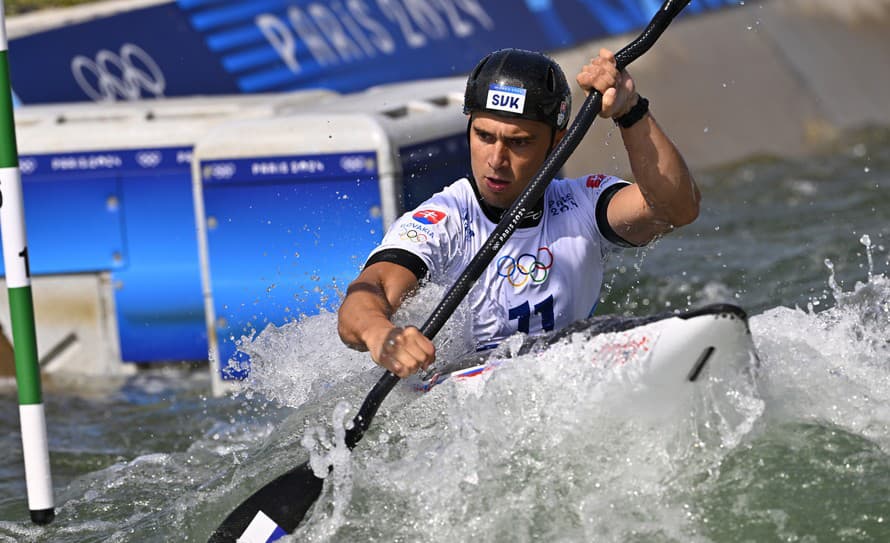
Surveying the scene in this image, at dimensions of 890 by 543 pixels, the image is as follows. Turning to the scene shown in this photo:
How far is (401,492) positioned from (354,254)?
2176 mm

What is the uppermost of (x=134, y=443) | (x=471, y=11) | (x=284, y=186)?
(x=471, y=11)

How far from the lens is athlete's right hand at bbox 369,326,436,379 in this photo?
3.80 metres

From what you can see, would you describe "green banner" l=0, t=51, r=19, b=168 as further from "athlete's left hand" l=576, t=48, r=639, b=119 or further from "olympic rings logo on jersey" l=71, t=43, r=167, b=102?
"olympic rings logo on jersey" l=71, t=43, r=167, b=102

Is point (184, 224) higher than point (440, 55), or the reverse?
point (440, 55)

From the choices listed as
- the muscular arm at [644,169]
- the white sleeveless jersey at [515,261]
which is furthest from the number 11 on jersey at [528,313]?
the muscular arm at [644,169]

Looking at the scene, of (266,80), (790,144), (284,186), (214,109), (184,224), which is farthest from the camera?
(790,144)

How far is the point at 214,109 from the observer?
810cm

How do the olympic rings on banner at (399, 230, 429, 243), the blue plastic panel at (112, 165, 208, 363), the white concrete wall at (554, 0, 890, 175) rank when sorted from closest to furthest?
the olympic rings on banner at (399, 230, 429, 243), the blue plastic panel at (112, 165, 208, 363), the white concrete wall at (554, 0, 890, 175)

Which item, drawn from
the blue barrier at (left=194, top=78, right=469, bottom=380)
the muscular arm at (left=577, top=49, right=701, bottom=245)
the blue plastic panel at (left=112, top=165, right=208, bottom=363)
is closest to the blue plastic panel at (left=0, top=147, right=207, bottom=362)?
the blue plastic panel at (left=112, top=165, right=208, bottom=363)

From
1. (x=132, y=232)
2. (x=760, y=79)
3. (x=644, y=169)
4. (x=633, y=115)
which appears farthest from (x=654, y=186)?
(x=760, y=79)

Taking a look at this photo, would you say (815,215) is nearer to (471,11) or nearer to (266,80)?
(471,11)

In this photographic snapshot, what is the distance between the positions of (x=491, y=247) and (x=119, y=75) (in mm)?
5880

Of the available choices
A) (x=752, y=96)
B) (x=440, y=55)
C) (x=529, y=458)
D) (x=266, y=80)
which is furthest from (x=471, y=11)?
(x=529, y=458)

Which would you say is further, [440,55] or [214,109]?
[440,55]
